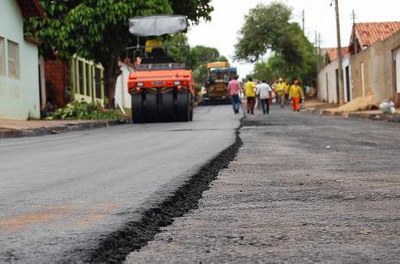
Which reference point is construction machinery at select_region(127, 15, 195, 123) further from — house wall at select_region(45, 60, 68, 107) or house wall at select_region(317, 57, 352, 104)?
house wall at select_region(317, 57, 352, 104)

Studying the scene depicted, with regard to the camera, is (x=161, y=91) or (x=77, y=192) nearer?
(x=77, y=192)

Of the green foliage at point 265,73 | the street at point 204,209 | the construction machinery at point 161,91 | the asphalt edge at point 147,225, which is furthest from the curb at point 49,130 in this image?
the green foliage at point 265,73

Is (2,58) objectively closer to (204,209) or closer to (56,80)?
(56,80)

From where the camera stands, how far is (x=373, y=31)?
4738 centimetres

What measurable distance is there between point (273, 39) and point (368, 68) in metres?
27.8

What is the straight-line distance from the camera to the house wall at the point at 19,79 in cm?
2216

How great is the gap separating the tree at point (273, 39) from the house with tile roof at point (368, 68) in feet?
18.5

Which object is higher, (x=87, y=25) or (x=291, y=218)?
(x=87, y=25)

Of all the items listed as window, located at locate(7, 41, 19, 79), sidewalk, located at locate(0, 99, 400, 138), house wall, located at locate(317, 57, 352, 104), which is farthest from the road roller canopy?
house wall, located at locate(317, 57, 352, 104)

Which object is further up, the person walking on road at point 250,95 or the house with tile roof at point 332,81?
the house with tile roof at point 332,81

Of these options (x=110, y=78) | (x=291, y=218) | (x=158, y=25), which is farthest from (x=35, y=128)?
(x=291, y=218)

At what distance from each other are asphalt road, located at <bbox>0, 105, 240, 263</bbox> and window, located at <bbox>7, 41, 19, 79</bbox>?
13418 millimetres

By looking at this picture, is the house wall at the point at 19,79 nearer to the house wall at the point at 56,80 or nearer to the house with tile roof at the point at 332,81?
the house wall at the point at 56,80

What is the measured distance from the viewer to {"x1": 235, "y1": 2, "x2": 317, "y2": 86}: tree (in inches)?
2334
